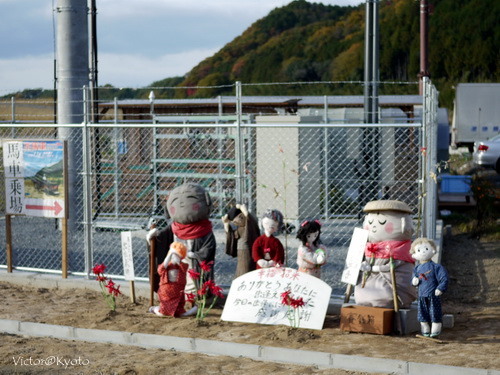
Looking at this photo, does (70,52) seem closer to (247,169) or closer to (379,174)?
(247,169)

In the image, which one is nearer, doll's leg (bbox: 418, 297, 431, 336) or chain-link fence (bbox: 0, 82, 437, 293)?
doll's leg (bbox: 418, 297, 431, 336)

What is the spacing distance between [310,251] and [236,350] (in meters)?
1.54

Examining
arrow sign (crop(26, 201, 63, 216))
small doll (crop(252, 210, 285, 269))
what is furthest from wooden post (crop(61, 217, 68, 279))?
small doll (crop(252, 210, 285, 269))

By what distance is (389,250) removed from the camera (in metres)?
7.75

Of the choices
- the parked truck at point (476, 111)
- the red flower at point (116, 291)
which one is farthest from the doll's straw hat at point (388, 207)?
the parked truck at point (476, 111)

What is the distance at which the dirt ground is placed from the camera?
21.9 ft

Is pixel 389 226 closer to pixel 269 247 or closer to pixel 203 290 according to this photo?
pixel 269 247

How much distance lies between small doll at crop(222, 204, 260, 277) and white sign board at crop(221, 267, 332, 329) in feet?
1.08

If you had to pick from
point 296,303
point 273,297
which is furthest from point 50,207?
point 296,303

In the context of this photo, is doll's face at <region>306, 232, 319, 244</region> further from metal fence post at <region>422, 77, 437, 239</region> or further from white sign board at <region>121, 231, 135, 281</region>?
white sign board at <region>121, 231, 135, 281</region>

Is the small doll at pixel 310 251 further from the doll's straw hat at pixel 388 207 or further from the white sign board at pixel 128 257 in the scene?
the white sign board at pixel 128 257

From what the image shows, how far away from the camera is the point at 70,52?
12.2 meters

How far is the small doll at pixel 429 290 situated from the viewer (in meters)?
7.33

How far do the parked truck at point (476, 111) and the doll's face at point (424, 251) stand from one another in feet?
79.5
